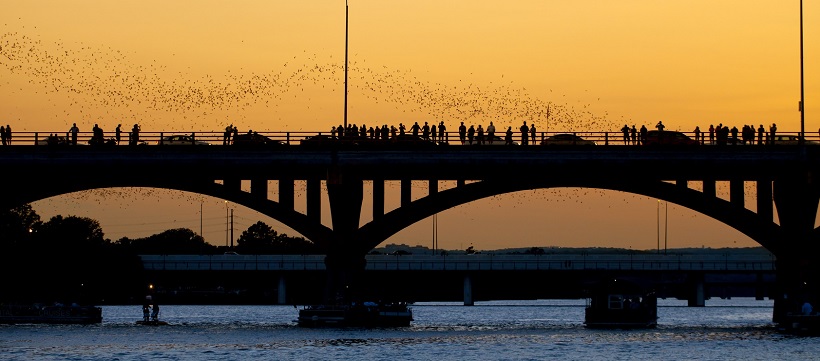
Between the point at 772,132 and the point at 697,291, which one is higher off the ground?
the point at 772,132

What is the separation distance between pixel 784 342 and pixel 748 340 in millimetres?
3784

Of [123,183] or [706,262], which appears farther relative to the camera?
[706,262]

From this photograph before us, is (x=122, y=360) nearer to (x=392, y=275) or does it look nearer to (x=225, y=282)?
(x=392, y=275)

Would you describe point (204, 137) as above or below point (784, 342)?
above

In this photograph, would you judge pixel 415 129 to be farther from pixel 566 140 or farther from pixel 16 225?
pixel 16 225

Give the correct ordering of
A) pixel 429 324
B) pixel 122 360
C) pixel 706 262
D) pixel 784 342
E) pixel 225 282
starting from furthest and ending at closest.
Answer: pixel 225 282, pixel 706 262, pixel 429 324, pixel 784 342, pixel 122 360

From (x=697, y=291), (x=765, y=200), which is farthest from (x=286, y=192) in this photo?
(x=697, y=291)

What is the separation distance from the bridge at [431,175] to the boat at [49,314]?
1368cm

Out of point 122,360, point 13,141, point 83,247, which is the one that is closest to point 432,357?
point 122,360

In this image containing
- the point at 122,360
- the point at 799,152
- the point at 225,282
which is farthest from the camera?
the point at 225,282

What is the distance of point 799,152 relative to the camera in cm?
9619

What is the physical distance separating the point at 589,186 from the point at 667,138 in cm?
513

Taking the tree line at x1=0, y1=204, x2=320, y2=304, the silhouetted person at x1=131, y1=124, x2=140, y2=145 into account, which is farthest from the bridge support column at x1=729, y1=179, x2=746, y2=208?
the tree line at x1=0, y1=204, x2=320, y2=304

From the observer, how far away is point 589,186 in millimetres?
98188
